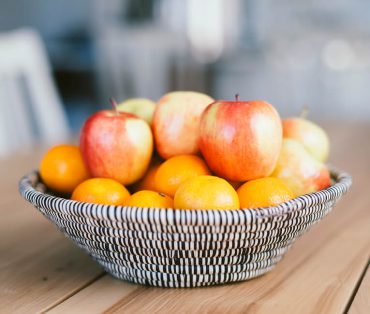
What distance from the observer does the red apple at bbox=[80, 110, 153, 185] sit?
0.73 m

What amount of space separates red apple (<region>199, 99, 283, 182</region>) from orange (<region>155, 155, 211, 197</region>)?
19mm

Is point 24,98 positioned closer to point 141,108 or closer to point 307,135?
point 141,108

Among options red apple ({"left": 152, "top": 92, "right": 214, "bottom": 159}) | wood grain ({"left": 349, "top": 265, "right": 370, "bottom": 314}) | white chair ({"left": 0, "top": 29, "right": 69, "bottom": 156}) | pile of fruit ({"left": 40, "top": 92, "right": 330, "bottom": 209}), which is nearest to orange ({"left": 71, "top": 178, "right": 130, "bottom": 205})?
pile of fruit ({"left": 40, "top": 92, "right": 330, "bottom": 209})

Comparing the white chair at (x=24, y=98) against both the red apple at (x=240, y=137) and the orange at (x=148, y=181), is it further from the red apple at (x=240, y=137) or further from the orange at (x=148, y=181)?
the red apple at (x=240, y=137)

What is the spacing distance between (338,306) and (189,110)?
0.31 metres

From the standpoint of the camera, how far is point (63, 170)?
0.76 m

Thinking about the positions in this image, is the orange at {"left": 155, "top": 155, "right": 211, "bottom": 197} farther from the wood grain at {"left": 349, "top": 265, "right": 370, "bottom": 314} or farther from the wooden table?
the wood grain at {"left": 349, "top": 265, "right": 370, "bottom": 314}

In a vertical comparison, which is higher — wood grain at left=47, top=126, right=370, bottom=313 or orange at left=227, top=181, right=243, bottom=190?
orange at left=227, top=181, right=243, bottom=190

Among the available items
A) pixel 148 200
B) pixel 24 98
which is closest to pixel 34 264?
pixel 148 200

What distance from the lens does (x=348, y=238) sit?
2.82 feet

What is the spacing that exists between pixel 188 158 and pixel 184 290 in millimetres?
161

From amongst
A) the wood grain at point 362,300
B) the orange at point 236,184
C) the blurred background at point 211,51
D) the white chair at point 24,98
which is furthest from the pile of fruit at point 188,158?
the blurred background at point 211,51

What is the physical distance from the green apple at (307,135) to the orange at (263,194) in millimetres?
192

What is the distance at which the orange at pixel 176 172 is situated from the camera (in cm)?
68
